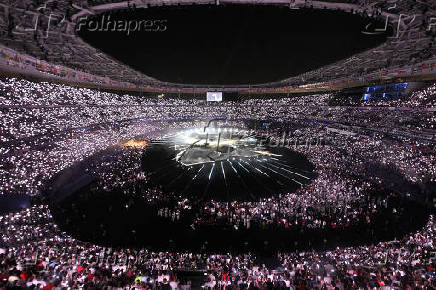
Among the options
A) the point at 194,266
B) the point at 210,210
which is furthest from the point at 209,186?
the point at 194,266

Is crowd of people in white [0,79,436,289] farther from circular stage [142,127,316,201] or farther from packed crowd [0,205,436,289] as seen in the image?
circular stage [142,127,316,201]

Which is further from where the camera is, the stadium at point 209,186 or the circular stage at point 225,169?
the circular stage at point 225,169

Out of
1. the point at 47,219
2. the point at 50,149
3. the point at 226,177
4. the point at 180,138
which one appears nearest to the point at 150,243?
the point at 47,219

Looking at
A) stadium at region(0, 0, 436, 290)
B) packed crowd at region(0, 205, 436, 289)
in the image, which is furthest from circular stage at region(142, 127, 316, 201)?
packed crowd at region(0, 205, 436, 289)

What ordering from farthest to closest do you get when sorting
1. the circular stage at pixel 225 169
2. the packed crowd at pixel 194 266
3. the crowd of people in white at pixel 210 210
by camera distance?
the circular stage at pixel 225 169
the crowd of people in white at pixel 210 210
the packed crowd at pixel 194 266

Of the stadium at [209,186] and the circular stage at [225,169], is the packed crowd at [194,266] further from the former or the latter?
the circular stage at [225,169]

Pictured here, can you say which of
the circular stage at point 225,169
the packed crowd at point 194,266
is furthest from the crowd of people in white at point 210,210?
the circular stage at point 225,169
